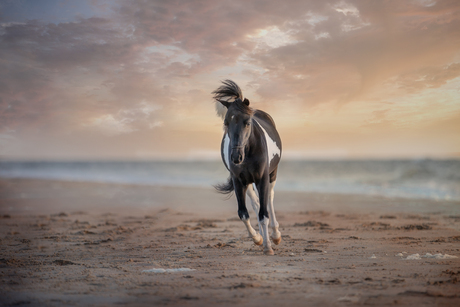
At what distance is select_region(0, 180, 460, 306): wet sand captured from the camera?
3191 millimetres

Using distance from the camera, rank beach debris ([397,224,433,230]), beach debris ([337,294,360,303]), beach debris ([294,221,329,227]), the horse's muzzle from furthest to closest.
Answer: beach debris ([294,221,329,227])
beach debris ([397,224,433,230])
the horse's muzzle
beach debris ([337,294,360,303])

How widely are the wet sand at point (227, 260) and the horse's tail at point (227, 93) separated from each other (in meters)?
2.13

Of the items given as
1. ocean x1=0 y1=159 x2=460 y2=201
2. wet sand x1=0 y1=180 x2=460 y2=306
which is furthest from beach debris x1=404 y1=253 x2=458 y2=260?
ocean x1=0 y1=159 x2=460 y2=201

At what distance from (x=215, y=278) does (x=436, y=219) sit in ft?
20.9

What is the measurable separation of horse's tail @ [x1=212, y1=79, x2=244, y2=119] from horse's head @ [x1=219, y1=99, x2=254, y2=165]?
1.24 feet

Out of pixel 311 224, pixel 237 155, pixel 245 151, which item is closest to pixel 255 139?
pixel 245 151

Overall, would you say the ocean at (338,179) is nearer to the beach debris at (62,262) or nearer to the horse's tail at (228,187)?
the horse's tail at (228,187)

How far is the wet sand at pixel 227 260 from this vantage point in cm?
319

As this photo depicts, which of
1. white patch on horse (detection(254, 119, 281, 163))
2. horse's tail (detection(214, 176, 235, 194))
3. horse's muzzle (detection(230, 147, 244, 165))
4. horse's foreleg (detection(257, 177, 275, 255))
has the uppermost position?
white patch on horse (detection(254, 119, 281, 163))

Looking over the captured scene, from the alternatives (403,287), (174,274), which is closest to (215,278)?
(174,274)

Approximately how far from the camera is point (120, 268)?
4.26 meters

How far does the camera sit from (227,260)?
4.60m

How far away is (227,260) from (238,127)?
67.3 inches

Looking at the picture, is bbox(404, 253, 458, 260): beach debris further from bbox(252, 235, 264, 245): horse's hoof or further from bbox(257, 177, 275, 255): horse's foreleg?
bbox(252, 235, 264, 245): horse's hoof
